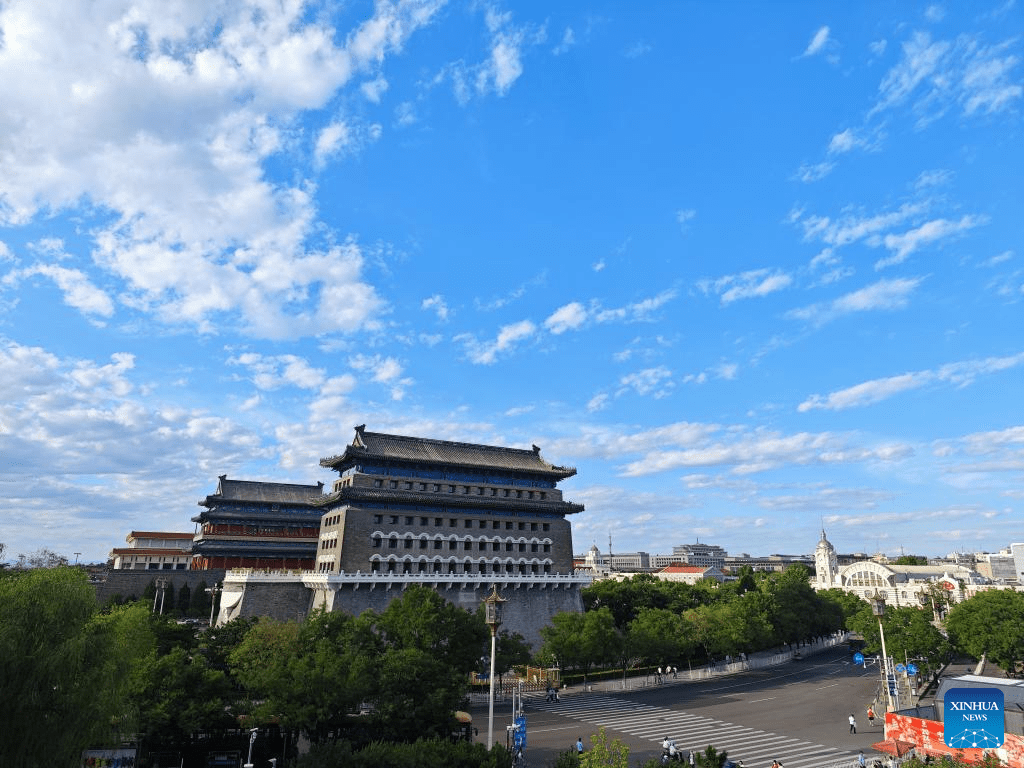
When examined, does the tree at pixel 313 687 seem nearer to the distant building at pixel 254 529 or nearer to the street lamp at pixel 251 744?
the street lamp at pixel 251 744

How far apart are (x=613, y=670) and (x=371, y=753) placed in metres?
39.7

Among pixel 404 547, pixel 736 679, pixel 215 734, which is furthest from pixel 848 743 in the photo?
pixel 404 547

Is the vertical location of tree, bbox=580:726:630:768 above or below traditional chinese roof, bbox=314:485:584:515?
below

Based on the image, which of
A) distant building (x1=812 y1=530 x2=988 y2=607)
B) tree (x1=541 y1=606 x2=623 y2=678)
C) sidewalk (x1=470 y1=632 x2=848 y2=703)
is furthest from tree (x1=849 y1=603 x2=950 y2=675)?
distant building (x1=812 y1=530 x2=988 y2=607)

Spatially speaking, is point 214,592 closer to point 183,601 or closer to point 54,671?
point 183,601

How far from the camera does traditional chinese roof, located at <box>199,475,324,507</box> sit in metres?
83.4

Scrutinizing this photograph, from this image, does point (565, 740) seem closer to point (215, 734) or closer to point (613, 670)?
point (215, 734)

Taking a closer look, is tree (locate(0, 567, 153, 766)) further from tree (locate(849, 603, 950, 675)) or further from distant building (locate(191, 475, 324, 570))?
distant building (locate(191, 475, 324, 570))

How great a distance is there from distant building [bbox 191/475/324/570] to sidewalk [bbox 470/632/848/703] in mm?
42358

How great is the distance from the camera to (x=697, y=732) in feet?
124

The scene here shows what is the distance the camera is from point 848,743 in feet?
117

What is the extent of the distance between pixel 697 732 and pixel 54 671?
111 feet

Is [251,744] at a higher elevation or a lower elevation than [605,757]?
lower

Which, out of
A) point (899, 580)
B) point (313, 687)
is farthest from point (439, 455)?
point (899, 580)
